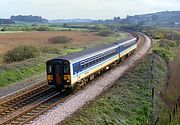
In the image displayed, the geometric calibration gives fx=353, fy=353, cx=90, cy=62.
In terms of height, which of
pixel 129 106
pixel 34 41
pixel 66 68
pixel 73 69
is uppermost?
pixel 66 68

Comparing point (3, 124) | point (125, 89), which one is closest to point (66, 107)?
point (3, 124)

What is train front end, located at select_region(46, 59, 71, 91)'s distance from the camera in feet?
79.9

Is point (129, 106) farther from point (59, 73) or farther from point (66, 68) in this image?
point (59, 73)

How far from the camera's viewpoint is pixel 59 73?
2462 centimetres

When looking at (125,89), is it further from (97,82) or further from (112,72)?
(112,72)

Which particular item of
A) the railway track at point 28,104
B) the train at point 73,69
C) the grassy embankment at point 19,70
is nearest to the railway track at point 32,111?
the railway track at point 28,104

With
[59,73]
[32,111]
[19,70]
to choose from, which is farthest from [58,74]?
[19,70]

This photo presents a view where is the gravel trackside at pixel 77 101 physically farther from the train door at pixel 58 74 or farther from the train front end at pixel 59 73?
the train door at pixel 58 74

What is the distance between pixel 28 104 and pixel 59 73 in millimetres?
3309

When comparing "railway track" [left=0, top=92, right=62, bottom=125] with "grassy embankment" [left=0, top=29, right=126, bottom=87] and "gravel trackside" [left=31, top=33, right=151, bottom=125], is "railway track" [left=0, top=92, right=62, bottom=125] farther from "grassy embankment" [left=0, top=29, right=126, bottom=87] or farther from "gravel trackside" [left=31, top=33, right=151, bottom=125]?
"grassy embankment" [left=0, top=29, right=126, bottom=87]

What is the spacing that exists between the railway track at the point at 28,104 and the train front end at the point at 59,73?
0.86 metres

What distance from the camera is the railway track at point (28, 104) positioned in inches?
759

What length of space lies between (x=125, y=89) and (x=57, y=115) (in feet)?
26.2

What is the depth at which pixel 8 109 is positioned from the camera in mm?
21312
